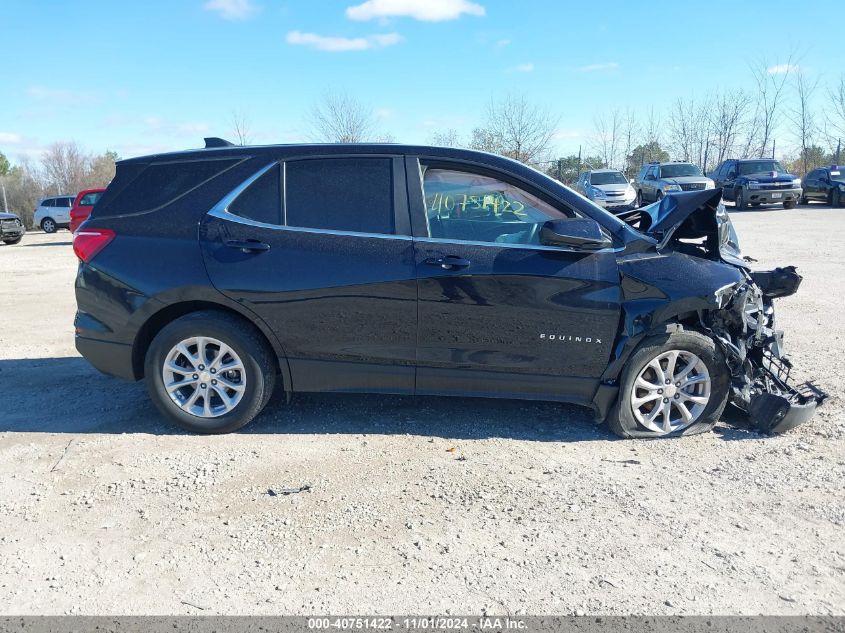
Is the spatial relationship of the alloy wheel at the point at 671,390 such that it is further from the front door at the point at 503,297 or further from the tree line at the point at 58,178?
the tree line at the point at 58,178

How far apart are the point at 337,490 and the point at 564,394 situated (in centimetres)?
159

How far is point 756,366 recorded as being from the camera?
4.62 metres

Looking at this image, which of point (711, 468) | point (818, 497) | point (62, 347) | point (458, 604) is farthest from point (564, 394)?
point (62, 347)

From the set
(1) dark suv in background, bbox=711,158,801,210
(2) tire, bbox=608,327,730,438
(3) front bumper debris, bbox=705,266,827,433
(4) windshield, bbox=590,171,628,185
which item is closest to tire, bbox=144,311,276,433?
(2) tire, bbox=608,327,730,438

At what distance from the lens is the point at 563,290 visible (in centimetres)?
412

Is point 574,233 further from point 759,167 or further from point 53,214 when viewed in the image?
point 53,214

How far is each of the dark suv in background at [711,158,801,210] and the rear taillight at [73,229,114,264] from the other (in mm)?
25417

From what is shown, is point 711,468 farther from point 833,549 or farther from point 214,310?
point 214,310

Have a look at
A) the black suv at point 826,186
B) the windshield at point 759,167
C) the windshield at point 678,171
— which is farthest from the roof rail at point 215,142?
the black suv at point 826,186

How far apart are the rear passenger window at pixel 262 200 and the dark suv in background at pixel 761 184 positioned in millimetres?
24826

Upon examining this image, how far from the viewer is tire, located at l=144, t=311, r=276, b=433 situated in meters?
4.28

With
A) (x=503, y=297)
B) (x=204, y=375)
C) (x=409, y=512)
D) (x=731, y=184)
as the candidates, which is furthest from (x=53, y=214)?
(x=409, y=512)

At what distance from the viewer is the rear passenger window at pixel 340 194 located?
14.0 feet

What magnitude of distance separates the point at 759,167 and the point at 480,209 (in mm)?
26666
